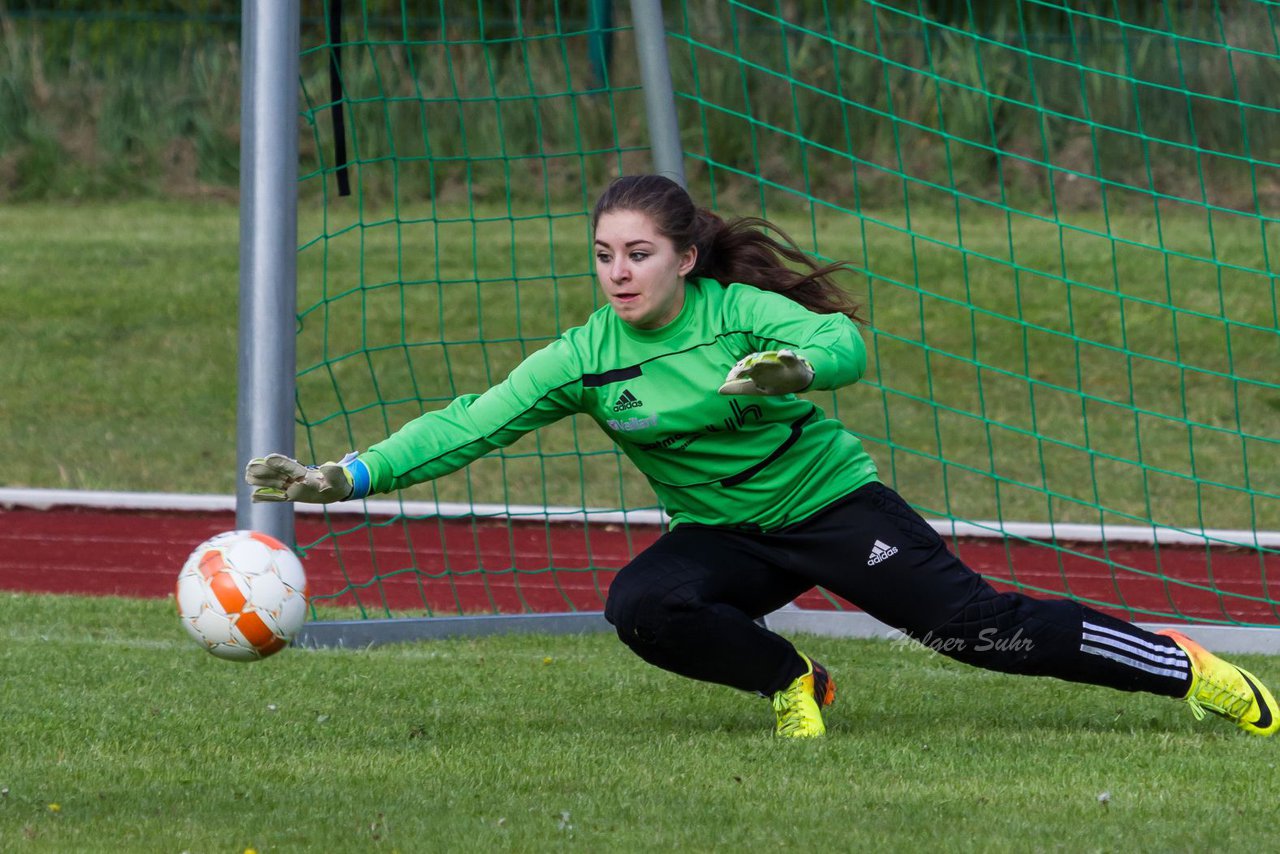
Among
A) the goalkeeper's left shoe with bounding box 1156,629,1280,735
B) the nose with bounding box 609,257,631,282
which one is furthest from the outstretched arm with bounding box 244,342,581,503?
the goalkeeper's left shoe with bounding box 1156,629,1280,735

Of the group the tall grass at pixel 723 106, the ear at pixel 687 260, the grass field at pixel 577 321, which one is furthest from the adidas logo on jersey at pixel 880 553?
the tall grass at pixel 723 106

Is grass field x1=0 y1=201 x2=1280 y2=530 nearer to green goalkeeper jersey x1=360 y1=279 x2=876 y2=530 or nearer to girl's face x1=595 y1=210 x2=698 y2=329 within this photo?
green goalkeeper jersey x1=360 y1=279 x2=876 y2=530

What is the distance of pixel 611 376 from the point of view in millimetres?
4660

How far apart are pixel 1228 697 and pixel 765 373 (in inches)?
63.7

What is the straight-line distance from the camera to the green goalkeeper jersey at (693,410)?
459 cm

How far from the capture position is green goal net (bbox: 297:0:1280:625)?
7992 millimetres

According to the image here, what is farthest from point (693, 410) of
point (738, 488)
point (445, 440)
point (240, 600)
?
point (240, 600)

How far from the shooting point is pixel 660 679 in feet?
18.2

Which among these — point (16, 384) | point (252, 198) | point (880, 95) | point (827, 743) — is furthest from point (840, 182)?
point (827, 743)

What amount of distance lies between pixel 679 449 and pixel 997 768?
1131 millimetres

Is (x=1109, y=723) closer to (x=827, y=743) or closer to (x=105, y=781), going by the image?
(x=827, y=743)

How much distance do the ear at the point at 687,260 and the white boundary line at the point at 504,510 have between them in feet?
10.6
